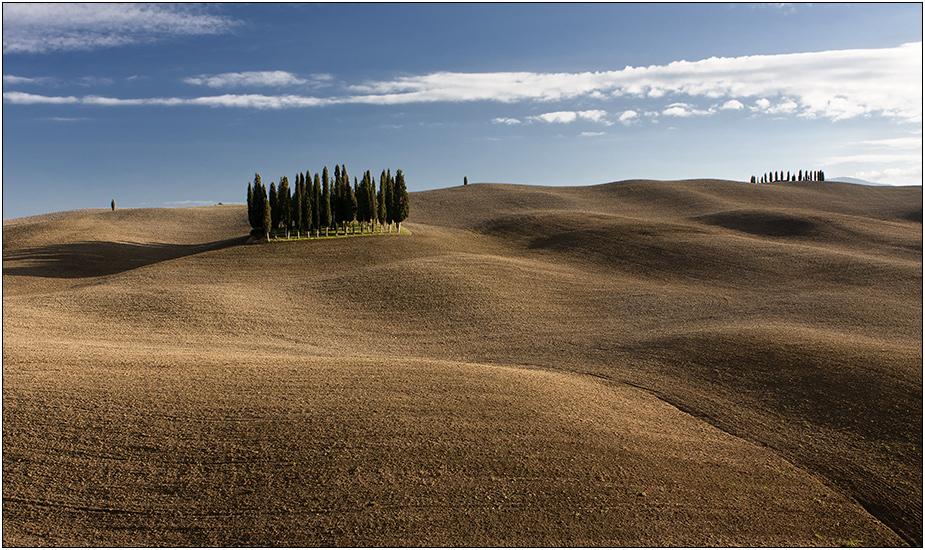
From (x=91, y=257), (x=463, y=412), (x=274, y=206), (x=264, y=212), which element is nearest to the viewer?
(x=463, y=412)

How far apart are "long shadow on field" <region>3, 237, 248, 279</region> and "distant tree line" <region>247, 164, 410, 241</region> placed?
12.3ft

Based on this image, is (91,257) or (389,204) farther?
(389,204)

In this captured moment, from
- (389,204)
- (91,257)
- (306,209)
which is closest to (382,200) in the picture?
(389,204)

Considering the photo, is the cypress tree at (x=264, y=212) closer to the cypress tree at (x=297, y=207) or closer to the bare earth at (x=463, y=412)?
the cypress tree at (x=297, y=207)

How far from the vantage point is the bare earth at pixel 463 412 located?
9.72m

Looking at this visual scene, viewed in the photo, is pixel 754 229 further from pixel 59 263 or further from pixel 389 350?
pixel 59 263

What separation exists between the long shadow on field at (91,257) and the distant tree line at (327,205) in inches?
147

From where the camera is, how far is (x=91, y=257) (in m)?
43.5

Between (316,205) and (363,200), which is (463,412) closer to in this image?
(363,200)

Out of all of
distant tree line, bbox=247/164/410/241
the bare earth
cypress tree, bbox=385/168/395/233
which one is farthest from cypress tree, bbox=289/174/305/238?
the bare earth

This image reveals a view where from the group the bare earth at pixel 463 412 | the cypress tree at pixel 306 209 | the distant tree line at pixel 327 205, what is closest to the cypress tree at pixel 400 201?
the distant tree line at pixel 327 205

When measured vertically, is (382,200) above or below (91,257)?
above

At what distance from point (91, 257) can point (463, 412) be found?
42.6 meters

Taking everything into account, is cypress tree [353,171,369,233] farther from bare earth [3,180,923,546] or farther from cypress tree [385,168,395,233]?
bare earth [3,180,923,546]
